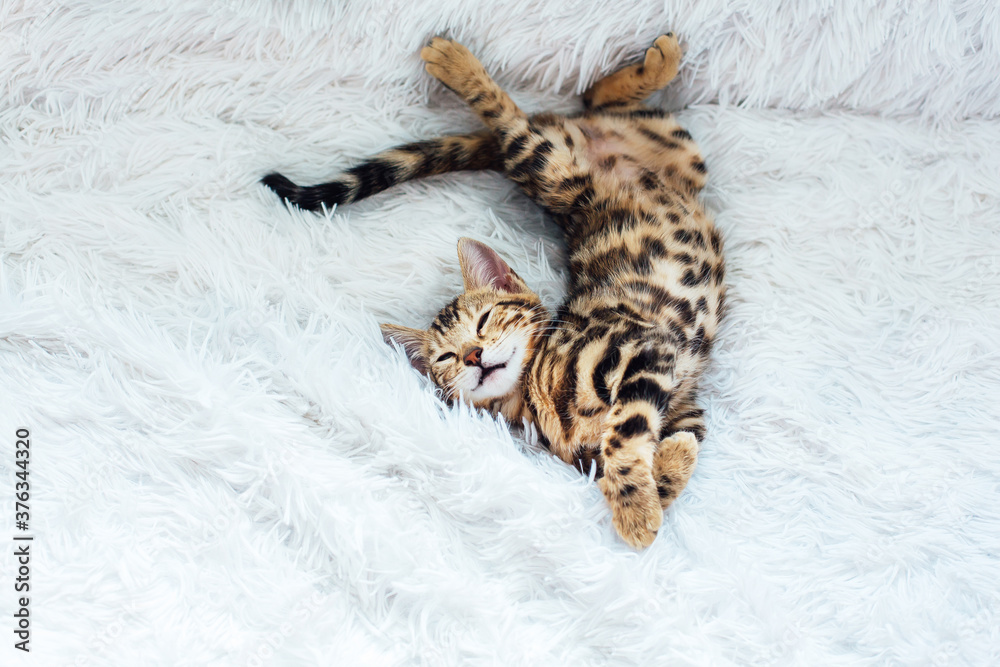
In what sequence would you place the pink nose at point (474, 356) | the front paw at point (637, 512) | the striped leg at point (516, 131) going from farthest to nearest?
the striped leg at point (516, 131) < the pink nose at point (474, 356) < the front paw at point (637, 512)

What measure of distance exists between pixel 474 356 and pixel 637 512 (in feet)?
1.16

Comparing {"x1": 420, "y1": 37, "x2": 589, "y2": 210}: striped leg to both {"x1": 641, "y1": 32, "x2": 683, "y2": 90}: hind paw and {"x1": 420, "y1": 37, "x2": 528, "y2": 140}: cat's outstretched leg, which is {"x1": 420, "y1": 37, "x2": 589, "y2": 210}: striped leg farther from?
{"x1": 641, "y1": 32, "x2": 683, "y2": 90}: hind paw

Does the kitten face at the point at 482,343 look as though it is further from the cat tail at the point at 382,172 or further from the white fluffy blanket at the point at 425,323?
the cat tail at the point at 382,172

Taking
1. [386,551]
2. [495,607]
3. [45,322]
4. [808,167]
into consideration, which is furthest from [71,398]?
[808,167]

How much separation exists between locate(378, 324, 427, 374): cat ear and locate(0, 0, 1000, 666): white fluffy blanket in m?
0.02

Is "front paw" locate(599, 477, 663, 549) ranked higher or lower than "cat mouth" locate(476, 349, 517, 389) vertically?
lower

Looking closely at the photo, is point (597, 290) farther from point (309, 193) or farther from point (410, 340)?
point (309, 193)

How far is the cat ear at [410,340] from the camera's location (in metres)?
1.08

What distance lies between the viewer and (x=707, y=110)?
1.22 metres

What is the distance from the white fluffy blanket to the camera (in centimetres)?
93

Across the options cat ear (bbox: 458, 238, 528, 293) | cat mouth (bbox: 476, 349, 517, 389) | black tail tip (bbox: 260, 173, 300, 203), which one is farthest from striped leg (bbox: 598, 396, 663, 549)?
black tail tip (bbox: 260, 173, 300, 203)

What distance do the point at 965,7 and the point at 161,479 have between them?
1.61 metres

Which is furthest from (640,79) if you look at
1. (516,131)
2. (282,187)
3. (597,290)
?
(282,187)

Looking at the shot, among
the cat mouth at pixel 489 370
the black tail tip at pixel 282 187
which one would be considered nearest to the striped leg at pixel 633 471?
the cat mouth at pixel 489 370
